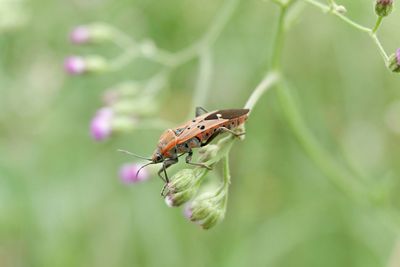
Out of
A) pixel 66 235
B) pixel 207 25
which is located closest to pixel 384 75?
pixel 207 25

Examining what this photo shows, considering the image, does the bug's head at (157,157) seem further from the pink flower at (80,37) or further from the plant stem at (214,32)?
the pink flower at (80,37)

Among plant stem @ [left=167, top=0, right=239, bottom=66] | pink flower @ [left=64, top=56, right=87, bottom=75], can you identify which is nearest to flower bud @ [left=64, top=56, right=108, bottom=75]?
pink flower @ [left=64, top=56, right=87, bottom=75]

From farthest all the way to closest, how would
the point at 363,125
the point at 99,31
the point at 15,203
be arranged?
the point at 363,125
the point at 15,203
the point at 99,31

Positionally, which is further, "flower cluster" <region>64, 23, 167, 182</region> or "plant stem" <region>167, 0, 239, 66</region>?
"flower cluster" <region>64, 23, 167, 182</region>

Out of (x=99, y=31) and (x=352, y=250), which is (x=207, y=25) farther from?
(x=352, y=250)

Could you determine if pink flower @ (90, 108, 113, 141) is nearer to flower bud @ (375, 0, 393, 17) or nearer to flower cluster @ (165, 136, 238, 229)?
flower cluster @ (165, 136, 238, 229)

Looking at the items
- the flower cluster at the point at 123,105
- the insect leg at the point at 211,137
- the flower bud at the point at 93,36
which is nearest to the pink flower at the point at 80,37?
the flower bud at the point at 93,36
